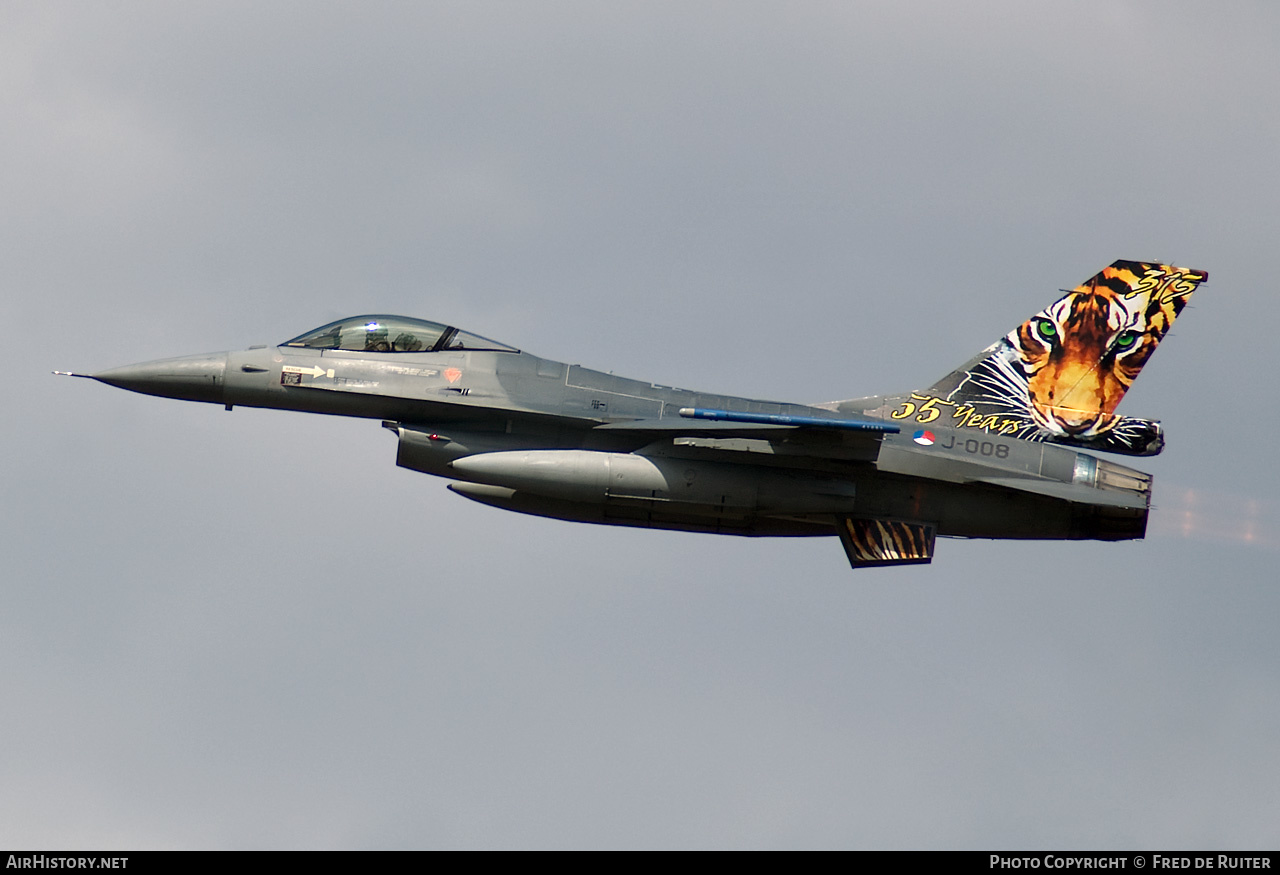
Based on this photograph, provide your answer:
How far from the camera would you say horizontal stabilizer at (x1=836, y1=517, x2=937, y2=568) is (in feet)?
86.1

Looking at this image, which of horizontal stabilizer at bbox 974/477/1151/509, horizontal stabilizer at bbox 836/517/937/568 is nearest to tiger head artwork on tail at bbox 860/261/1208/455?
horizontal stabilizer at bbox 974/477/1151/509

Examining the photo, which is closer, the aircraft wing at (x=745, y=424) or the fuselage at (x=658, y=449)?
the aircraft wing at (x=745, y=424)

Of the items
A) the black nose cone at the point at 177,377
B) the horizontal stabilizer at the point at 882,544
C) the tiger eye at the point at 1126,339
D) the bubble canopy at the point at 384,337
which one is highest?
the tiger eye at the point at 1126,339

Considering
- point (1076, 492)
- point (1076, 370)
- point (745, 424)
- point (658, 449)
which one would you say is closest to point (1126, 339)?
point (1076, 370)

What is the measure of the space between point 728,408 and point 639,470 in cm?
210

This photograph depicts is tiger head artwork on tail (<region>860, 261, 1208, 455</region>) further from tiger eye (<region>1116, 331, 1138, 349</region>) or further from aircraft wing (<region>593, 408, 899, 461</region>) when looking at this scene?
aircraft wing (<region>593, 408, 899, 461</region>)

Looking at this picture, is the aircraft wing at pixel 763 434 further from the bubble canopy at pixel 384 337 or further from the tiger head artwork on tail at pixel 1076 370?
the bubble canopy at pixel 384 337

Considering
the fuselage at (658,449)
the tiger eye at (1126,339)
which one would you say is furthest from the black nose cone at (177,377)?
the tiger eye at (1126,339)

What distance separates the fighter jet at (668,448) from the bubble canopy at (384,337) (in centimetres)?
2

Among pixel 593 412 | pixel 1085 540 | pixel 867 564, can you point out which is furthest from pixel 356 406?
pixel 1085 540

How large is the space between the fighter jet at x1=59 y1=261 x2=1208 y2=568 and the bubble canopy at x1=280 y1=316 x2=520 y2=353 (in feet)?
0.08

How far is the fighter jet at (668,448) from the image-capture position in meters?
25.3

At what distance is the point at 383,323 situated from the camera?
26375 mm
